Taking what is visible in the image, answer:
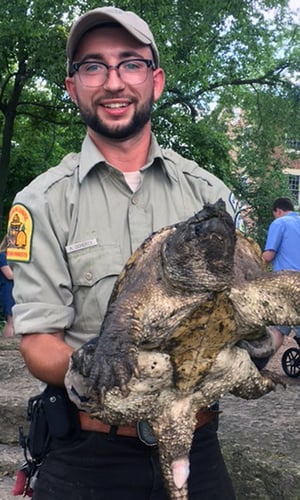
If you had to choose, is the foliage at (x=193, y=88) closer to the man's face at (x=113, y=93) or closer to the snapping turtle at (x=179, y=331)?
the man's face at (x=113, y=93)

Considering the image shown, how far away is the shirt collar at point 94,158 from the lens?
2186 millimetres

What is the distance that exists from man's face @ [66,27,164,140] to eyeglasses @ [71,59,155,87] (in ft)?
0.04

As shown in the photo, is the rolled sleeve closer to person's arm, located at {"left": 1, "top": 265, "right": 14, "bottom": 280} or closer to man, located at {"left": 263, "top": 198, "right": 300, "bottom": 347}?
man, located at {"left": 263, "top": 198, "right": 300, "bottom": 347}

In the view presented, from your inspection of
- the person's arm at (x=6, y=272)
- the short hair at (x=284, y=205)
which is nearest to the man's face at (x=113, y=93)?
the short hair at (x=284, y=205)

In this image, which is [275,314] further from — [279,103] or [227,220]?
[279,103]

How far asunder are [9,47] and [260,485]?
9.49 m

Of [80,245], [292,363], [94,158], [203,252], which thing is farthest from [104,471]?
[292,363]

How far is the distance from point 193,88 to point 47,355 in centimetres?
1278

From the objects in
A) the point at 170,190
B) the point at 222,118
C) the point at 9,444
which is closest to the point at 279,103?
the point at 222,118

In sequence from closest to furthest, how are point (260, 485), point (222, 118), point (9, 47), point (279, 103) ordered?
point (260, 485), point (9, 47), point (279, 103), point (222, 118)

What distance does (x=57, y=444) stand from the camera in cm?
219

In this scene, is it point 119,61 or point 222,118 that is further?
point 222,118

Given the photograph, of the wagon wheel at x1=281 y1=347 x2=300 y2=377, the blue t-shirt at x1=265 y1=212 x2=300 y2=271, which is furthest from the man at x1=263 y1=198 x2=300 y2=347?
the wagon wheel at x1=281 y1=347 x2=300 y2=377

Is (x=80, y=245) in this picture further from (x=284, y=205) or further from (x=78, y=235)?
(x=284, y=205)
